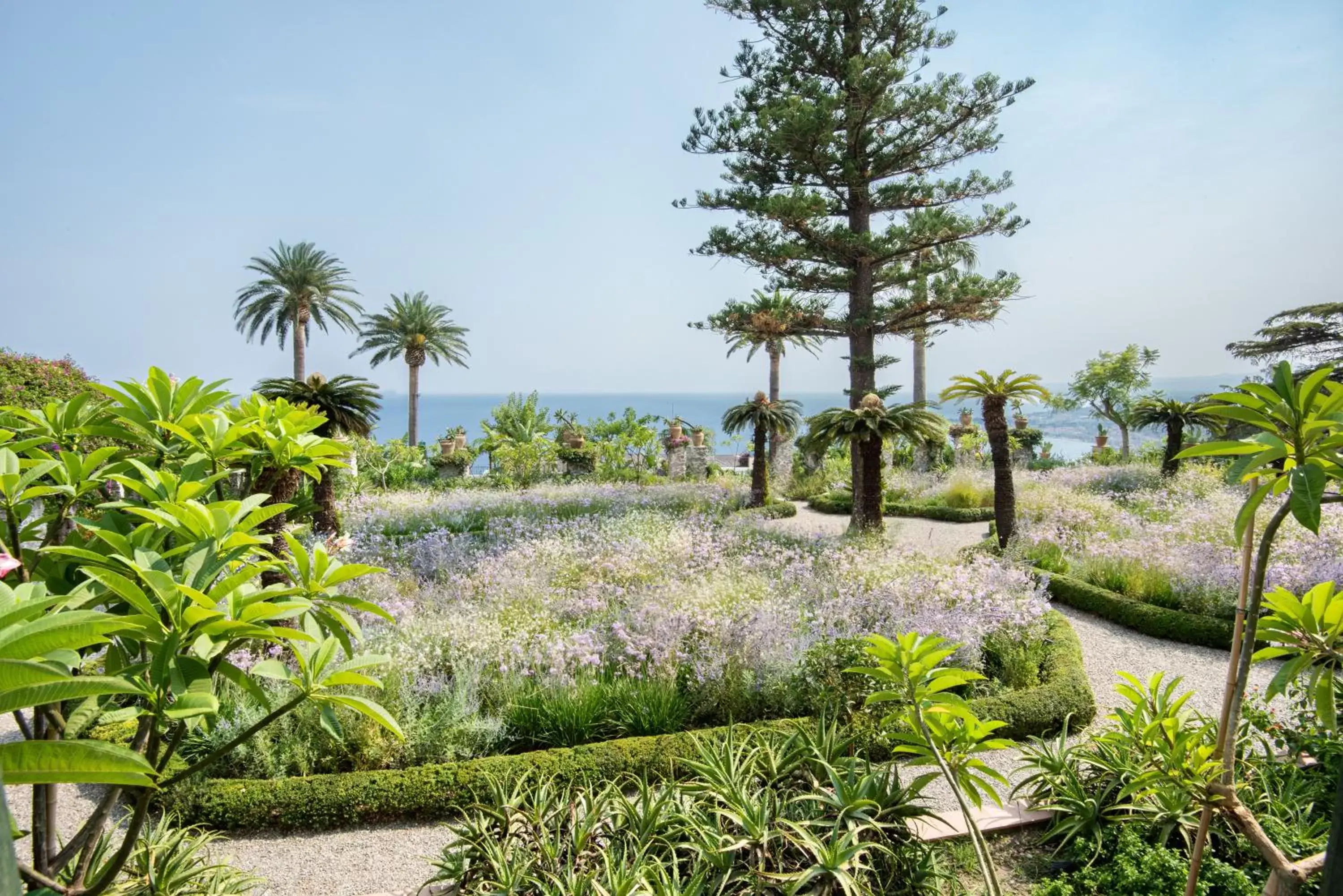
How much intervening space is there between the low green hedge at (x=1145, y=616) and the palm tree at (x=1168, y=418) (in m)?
6.37

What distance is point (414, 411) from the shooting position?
27953 mm

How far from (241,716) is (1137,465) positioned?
1670cm

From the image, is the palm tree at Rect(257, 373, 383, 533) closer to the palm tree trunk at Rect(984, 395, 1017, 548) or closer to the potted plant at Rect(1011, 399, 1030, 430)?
the palm tree trunk at Rect(984, 395, 1017, 548)

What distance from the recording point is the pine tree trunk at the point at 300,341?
26.3m

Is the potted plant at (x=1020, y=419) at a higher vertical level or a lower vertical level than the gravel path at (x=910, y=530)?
higher

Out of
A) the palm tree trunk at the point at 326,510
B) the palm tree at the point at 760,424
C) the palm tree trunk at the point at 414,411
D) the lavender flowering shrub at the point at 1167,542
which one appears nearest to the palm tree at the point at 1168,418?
the lavender flowering shrub at the point at 1167,542

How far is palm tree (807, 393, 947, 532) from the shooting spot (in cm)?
955

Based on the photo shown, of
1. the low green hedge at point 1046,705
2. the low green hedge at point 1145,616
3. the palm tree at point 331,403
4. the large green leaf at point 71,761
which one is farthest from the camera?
the palm tree at point 331,403

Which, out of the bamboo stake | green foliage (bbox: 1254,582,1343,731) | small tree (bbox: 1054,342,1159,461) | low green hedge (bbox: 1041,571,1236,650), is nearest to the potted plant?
small tree (bbox: 1054,342,1159,461)

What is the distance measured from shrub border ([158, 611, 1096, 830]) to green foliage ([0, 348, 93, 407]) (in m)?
8.97

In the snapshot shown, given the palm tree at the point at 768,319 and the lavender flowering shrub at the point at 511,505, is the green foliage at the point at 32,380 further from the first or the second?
the palm tree at the point at 768,319

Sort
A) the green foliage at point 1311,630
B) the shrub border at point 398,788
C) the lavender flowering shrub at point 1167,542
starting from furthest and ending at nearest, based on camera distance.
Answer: the lavender flowering shrub at point 1167,542 < the shrub border at point 398,788 < the green foliage at point 1311,630

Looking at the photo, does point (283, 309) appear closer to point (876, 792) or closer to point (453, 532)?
point (453, 532)

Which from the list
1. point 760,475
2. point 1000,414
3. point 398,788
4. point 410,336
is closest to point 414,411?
point 410,336
